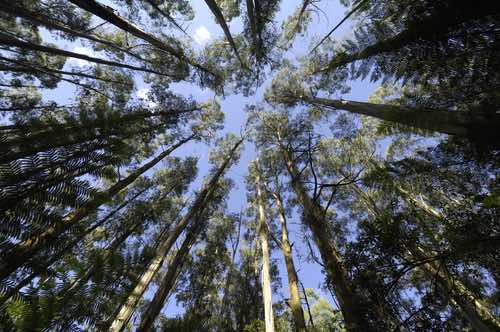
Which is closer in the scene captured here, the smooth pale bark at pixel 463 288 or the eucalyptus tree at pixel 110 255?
the eucalyptus tree at pixel 110 255

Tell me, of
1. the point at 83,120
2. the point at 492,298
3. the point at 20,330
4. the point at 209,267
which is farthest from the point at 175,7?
the point at 492,298

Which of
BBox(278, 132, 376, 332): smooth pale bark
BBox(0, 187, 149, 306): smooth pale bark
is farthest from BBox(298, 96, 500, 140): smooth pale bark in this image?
BBox(0, 187, 149, 306): smooth pale bark

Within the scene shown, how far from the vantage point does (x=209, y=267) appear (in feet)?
43.7

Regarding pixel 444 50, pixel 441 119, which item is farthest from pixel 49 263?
pixel 444 50

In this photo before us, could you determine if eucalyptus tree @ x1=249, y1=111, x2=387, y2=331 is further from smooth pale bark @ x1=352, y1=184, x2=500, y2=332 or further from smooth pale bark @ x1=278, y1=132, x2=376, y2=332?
smooth pale bark @ x1=352, y1=184, x2=500, y2=332

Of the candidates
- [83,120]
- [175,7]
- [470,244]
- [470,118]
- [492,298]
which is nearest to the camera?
[470,244]

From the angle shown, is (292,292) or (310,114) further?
(310,114)

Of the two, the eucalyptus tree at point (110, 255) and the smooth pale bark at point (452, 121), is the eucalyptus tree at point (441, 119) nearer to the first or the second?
the smooth pale bark at point (452, 121)

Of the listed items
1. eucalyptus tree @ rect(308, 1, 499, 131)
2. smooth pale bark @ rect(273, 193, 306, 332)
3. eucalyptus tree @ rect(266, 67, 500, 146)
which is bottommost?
smooth pale bark @ rect(273, 193, 306, 332)

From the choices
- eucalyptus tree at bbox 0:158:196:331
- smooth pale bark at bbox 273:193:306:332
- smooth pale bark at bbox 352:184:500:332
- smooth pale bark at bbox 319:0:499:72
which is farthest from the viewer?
smooth pale bark at bbox 273:193:306:332

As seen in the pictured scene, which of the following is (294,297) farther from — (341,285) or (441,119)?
(441,119)

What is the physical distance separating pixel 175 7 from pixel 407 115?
399 inches

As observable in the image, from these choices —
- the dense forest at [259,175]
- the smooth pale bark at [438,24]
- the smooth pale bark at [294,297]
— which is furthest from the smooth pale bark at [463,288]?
the smooth pale bark at [438,24]

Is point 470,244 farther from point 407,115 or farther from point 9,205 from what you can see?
point 9,205
